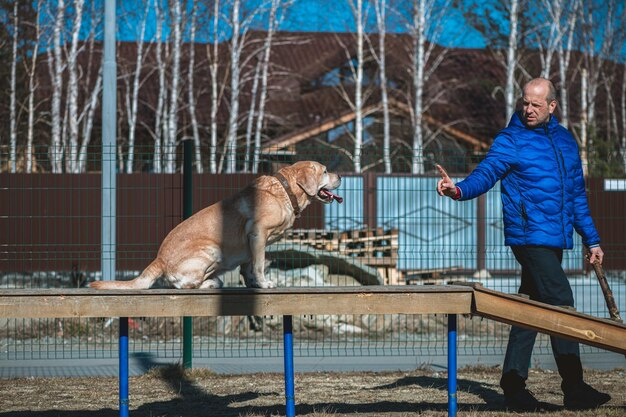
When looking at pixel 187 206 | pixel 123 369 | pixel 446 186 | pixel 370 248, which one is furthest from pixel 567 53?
pixel 123 369

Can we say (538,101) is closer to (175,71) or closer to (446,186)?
(446,186)

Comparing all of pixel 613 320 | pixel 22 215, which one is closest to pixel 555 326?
pixel 613 320

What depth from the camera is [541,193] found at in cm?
538

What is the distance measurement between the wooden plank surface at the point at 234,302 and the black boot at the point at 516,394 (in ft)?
3.65

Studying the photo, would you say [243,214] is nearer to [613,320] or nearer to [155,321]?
[613,320]

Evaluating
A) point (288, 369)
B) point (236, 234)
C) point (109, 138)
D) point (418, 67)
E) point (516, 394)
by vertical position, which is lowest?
point (516, 394)

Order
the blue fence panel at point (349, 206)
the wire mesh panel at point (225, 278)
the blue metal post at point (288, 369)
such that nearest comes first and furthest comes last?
the blue metal post at point (288, 369) < the wire mesh panel at point (225, 278) < the blue fence panel at point (349, 206)

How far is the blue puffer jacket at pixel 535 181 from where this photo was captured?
17.6 feet

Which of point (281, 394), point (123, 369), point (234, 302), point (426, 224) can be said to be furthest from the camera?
point (426, 224)

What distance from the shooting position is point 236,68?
2402 centimetres

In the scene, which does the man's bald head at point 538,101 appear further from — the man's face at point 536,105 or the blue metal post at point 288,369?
the blue metal post at point 288,369

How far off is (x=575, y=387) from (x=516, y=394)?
413 mm

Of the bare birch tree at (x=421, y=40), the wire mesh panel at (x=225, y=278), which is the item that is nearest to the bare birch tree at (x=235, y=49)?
the bare birch tree at (x=421, y=40)

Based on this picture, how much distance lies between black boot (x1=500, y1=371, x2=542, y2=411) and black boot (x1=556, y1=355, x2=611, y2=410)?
26cm
